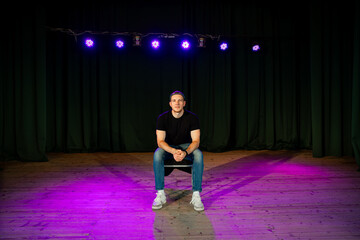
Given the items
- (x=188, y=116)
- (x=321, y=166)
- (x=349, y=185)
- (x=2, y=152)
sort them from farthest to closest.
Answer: (x=2, y=152) < (x=321, y=166) < (x=349, y=185) < (x=188, y=116)

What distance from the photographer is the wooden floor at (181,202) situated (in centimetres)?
222

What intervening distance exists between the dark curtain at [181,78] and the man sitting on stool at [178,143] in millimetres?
3261

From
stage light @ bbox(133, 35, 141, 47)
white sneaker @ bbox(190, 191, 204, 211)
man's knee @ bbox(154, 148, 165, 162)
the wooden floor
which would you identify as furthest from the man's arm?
stage light @ bbox(133, 35, 141, 47)

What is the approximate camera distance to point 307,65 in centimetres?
627

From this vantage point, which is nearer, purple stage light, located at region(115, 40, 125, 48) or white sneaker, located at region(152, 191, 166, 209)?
white sneaker, located at region(152, 191, 166, 209)

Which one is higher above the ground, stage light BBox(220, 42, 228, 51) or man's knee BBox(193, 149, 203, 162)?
stage light BBox(220, 42, 228, 51)

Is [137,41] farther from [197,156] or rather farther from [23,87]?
[197,156]

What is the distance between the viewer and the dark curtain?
5926 mm

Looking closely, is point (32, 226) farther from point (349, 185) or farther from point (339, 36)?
point (339, 36)

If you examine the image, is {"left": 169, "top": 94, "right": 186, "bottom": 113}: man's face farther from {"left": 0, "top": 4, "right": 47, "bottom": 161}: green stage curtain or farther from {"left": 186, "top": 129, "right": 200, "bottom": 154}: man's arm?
{"left": 0, "top": 4, "right": 47, "bottom": 161}: green stage curtain

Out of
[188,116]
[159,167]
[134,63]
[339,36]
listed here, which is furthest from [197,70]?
[159,167]

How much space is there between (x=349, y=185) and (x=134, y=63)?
4594 mm

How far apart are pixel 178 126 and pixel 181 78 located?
3.47 m

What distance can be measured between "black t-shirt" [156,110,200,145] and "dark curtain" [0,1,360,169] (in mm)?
3249
